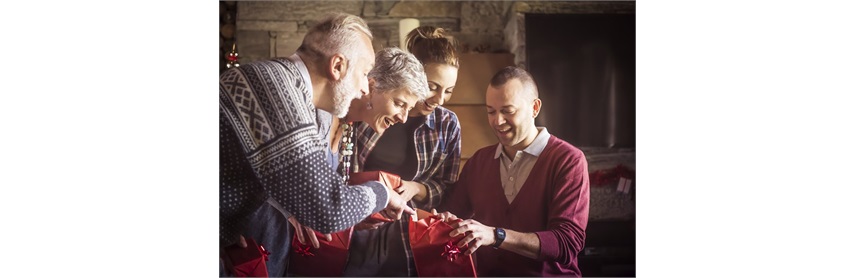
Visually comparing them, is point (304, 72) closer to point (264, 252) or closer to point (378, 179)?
point (378, 179)

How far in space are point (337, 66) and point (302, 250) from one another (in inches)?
27.2

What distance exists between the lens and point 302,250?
2480 millimetres

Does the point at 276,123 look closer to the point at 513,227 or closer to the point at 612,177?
the point at 513,227

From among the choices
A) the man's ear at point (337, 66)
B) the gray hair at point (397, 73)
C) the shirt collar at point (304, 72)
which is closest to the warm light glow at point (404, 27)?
the gray hair at point (397, 73)

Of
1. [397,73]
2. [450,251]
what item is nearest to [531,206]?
[450,251]

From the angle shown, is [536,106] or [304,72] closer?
[304,72]

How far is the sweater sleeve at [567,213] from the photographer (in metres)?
2.54

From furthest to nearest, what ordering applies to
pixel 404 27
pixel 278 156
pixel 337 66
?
pixel 404 27 < pixel 337 66 < pixel 278 156

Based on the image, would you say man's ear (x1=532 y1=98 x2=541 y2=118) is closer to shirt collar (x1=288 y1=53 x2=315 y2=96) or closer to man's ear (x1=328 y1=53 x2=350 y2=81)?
man's ear (x1=328 y1=53 x2=350 y2=81)

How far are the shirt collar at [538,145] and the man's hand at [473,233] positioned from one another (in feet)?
0.88

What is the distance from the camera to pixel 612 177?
2652 mm
